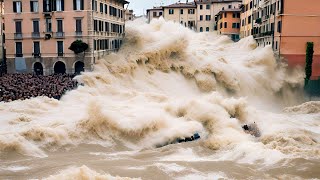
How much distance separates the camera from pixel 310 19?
1756 inches

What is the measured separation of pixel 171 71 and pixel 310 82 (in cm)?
1508

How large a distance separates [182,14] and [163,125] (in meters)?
56.0

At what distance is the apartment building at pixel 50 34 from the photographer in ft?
145

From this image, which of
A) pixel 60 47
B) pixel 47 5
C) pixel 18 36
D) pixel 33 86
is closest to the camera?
pixel 33 86

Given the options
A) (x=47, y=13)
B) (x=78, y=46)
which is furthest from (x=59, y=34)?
(x=78, y=46)

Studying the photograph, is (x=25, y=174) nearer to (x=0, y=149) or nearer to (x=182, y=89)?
(x=0, y=149)

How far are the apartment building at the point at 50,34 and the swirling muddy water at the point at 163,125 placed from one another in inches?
121

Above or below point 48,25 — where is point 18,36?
below

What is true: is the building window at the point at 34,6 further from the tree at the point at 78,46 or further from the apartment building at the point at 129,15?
the apartment building at the point at 129,15

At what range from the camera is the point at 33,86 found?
116ft

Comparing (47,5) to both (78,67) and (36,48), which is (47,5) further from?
(78,67)

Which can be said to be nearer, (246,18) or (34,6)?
(34,6)

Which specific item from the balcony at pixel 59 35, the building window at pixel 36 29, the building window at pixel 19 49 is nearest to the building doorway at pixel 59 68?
the balcony at pixel 59 35

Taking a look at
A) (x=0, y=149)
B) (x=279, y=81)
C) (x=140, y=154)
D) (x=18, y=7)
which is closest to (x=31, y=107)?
(x=0, y=149)
